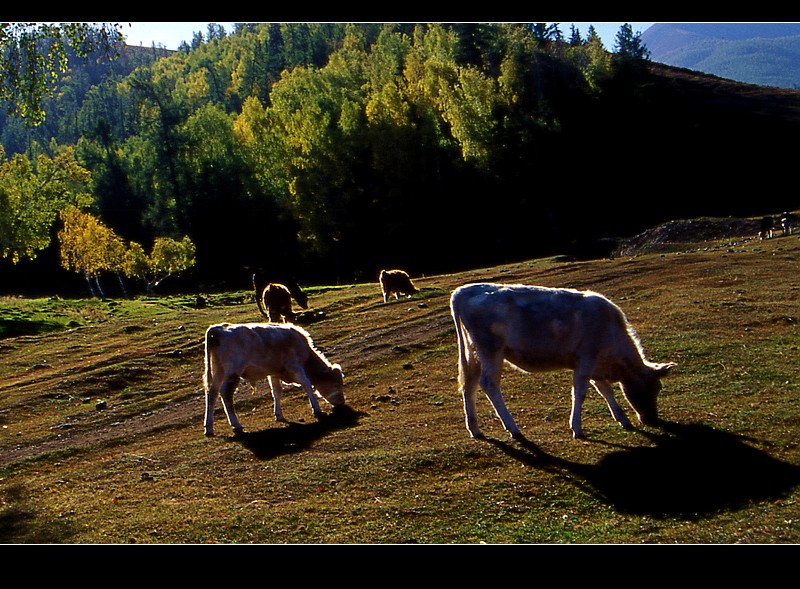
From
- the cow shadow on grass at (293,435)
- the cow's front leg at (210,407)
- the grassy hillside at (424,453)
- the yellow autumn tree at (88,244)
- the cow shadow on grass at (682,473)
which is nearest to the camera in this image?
the cow shadow on grass at (682,473)

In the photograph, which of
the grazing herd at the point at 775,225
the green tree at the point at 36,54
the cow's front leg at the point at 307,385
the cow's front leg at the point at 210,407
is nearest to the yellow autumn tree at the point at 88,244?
the green tree at the point at 36,54

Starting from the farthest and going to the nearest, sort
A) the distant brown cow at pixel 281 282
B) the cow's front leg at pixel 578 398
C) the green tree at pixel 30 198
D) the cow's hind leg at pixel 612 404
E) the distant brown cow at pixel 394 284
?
the green tree at pixel 30 198 < the distant brown cow at pixel 394 284 < the distant brown cow at pixel 281 282 < the cow's hind leg at pixel 612 404 < the cow's front leg at pixel 578 398

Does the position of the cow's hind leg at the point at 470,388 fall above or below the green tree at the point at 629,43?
below

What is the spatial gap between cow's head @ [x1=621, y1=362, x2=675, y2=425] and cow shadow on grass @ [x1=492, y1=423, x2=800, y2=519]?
1.99ft

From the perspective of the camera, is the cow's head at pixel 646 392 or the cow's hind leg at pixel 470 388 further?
the cow's hind leg at pixel 470 388

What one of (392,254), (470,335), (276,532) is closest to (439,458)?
(470,335)

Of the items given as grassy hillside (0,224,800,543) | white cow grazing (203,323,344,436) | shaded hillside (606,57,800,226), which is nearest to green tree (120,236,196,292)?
shaded hillside (606,57,800,226)

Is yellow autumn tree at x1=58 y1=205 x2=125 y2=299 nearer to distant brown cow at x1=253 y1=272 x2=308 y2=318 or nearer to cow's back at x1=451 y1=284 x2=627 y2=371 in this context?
distant brown cow at x1=253 y1=272 x2=308 y2=318

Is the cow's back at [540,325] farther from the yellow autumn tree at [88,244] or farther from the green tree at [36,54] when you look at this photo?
the yellow autumn tree at [88,244]

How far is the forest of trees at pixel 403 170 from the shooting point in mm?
75375

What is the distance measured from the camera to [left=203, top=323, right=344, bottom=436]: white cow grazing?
50.3 feet

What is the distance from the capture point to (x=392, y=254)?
74.9 meters
